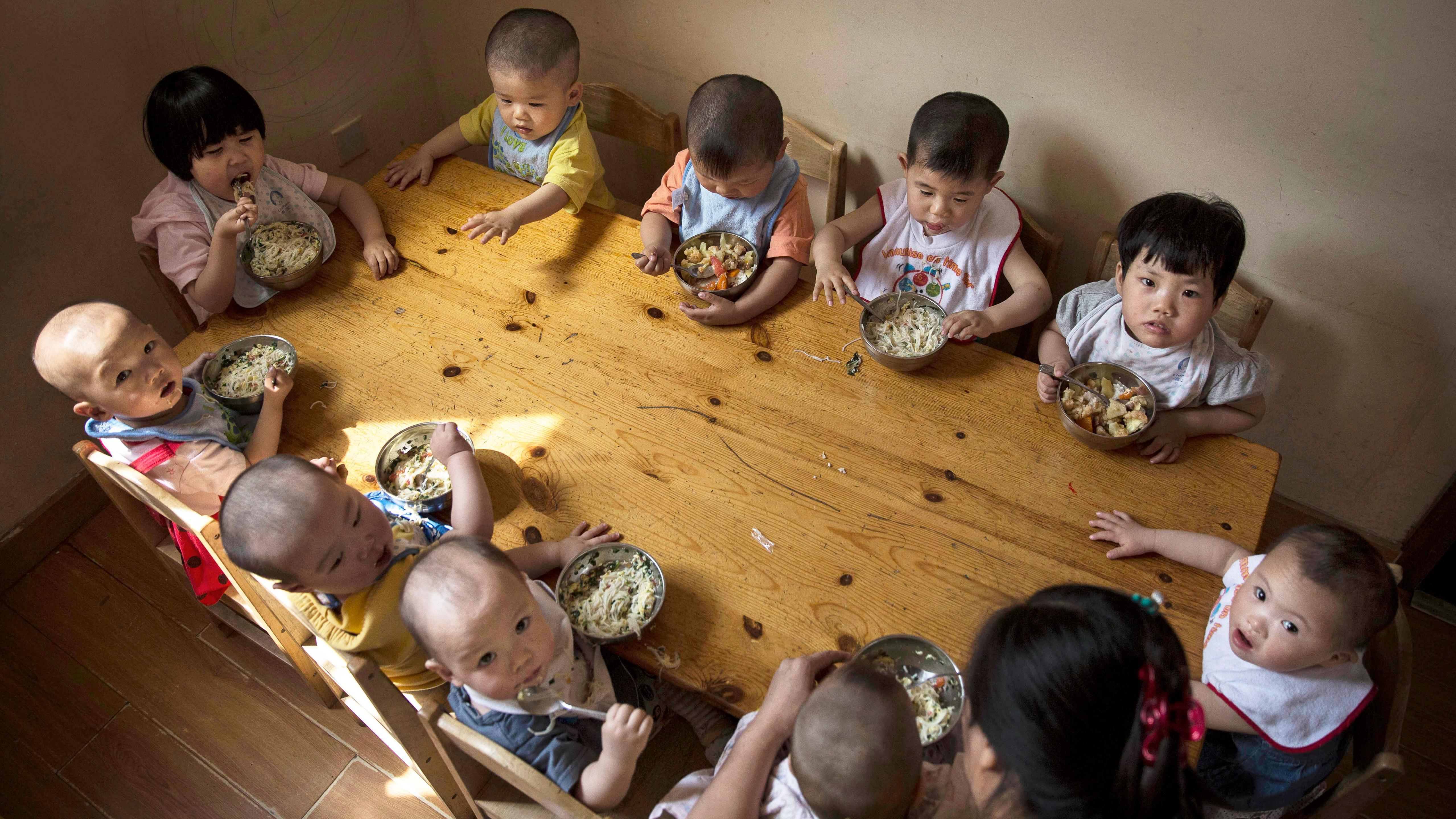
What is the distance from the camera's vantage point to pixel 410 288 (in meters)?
1.96

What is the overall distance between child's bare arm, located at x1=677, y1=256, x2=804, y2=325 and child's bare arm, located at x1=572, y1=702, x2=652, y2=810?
888mm

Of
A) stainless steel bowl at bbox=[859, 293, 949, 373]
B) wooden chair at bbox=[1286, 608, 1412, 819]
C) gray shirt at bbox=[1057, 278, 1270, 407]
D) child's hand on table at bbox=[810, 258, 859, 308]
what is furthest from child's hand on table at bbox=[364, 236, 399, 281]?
wooden chair at bbox=[1286, 608, 1412, 819]

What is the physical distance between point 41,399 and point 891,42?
266 centimetres

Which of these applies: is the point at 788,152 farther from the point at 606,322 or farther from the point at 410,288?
the point at 410,288

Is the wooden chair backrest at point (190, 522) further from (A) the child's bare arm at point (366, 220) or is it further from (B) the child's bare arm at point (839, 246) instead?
(B) the child's bare arm at point (839, 246)

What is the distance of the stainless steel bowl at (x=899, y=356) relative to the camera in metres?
1.71

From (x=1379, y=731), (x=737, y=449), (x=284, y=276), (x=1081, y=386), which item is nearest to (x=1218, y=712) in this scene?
(x=1379, y=731)

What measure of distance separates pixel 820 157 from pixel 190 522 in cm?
184

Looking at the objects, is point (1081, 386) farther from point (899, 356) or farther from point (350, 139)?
point (350, 139)

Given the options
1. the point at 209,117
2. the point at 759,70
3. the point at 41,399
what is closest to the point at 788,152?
the point at 759,70

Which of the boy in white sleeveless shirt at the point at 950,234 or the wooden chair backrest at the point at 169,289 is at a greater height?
the boy in white sleeveless shirt at the point at 950,234

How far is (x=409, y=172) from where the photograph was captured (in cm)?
223

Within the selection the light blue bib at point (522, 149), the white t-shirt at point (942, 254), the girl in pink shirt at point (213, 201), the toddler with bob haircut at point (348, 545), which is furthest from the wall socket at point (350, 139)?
the white t-shirt at point (942, 254)

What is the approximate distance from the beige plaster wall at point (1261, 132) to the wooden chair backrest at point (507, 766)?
1.18 metres
